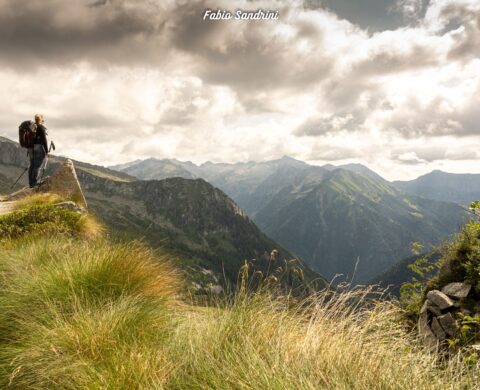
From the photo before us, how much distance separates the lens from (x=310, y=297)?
621 centimetres

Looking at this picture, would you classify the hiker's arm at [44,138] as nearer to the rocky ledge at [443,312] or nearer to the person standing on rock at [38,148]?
the person standing on rock at [38,148]

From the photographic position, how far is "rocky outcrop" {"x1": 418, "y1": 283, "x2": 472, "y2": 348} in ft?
23.6

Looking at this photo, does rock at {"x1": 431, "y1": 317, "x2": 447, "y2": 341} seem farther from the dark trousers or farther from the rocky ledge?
the dark trousers

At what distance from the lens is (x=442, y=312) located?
7742mm

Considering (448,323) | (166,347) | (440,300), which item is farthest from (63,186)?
(448,323)

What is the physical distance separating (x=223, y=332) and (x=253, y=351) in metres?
0.79

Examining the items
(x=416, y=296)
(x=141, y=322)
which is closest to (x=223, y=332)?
(x=141, y=322)

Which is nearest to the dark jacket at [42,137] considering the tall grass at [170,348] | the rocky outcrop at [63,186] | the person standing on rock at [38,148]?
the person standing on rock at [38,148]

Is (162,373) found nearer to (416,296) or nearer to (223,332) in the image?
(223,332)

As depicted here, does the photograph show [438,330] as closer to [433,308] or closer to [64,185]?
Result: [433,308]

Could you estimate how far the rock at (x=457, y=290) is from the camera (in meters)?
7.73

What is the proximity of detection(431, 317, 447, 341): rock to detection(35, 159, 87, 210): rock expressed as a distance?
60.1ft

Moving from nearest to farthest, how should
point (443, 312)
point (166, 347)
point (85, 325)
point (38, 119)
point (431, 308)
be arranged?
point (85, 325)
point (166, 347)
point (443, 312)
point (431, 308)
point (38, 119)

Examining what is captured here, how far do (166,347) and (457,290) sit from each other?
7.23 m
